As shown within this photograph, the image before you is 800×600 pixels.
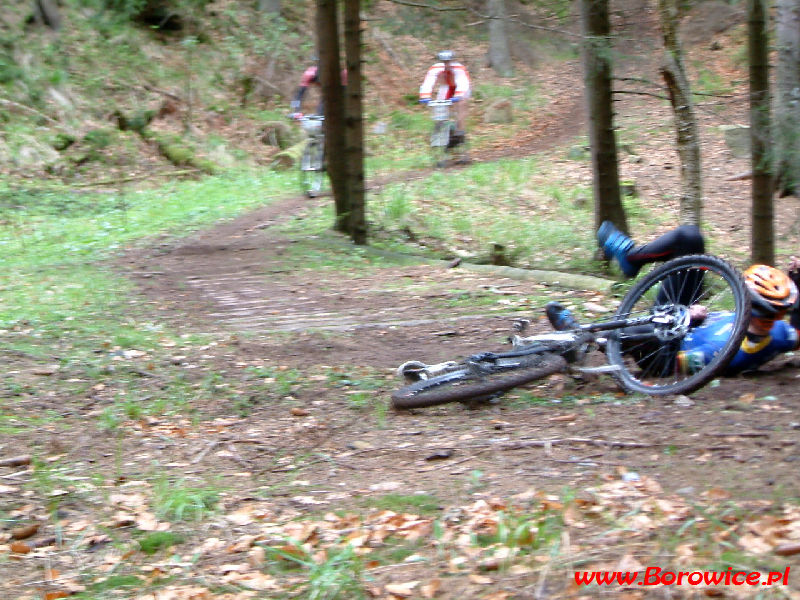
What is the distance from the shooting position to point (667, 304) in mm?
5629

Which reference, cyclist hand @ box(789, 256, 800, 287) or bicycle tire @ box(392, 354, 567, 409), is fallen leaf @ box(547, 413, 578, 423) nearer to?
bicycle tire @ box(392, 354, 567, 409)

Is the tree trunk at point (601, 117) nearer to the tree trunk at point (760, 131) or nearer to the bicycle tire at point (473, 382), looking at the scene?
the tree trunk at point (760, 131)

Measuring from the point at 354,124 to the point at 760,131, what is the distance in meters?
5.81

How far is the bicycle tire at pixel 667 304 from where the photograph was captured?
539cm

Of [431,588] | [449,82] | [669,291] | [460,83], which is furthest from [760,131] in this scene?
[449,82]

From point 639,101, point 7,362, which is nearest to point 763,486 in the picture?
point 7,362

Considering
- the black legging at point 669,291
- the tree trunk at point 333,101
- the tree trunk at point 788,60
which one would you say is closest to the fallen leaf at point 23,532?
the black legging at point 669,291

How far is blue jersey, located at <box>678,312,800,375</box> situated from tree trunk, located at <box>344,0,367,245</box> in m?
7.53

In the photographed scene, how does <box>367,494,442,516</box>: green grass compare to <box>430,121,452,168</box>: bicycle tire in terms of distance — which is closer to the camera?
<box>367,494,442,516</box>: green grass

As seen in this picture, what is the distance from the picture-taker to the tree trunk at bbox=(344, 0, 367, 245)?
12141 mm

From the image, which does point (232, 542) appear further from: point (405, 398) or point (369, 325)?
point (369, 325)

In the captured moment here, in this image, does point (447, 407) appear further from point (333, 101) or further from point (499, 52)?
point (499, 52)

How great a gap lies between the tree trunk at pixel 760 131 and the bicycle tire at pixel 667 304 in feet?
9.45

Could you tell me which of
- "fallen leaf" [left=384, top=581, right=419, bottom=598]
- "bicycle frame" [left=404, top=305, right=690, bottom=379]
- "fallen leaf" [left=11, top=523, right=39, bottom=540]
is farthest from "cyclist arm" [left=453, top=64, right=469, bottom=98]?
"fallen leaf" [left=384, top=581, right=419, bottom=598]
